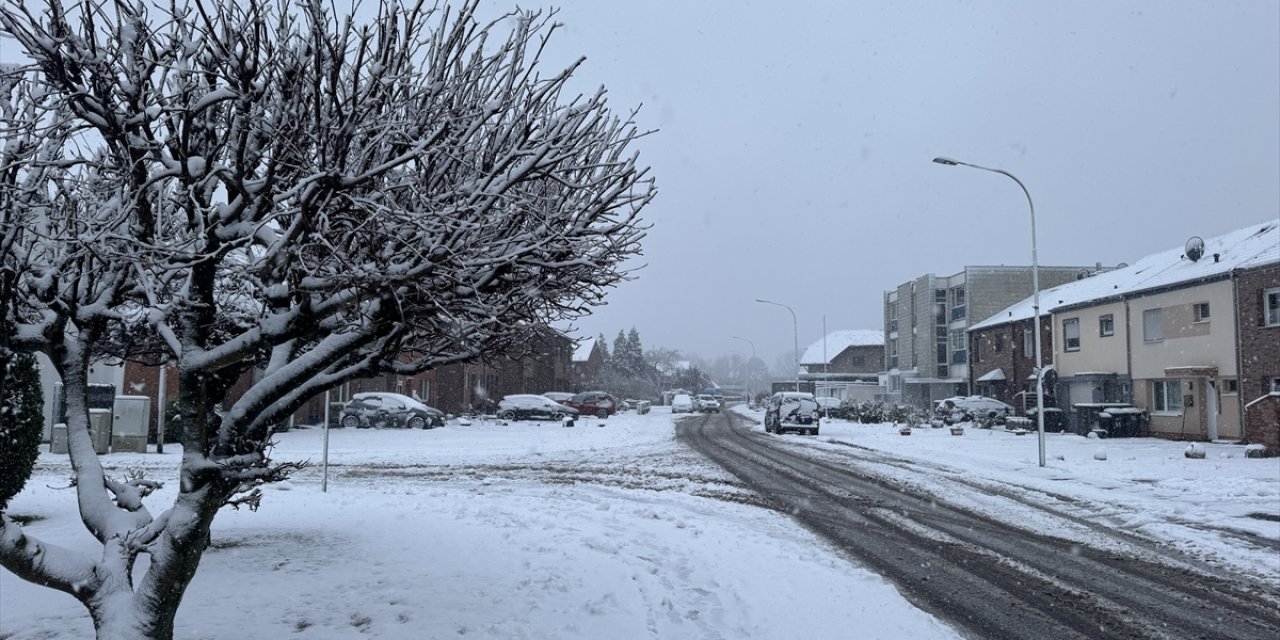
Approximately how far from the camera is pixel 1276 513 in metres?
11.5

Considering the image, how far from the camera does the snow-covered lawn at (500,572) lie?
5.34 metres

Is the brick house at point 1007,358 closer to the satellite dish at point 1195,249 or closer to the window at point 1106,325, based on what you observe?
the window at point 1106,325

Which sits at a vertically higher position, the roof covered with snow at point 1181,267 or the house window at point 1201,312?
the roof covered with snow at point 1181,267

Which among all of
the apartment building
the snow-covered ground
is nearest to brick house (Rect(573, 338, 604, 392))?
the apartment building

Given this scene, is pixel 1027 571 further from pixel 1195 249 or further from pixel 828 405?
pixel 828 405

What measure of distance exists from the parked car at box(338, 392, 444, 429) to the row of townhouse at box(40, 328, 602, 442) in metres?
1.69

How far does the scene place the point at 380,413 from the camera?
31.1 meters

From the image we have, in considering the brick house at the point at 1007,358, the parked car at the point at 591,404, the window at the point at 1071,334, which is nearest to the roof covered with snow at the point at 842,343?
the brick house at the point at 1007,358

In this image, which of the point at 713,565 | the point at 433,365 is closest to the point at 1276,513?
the point at 713,565

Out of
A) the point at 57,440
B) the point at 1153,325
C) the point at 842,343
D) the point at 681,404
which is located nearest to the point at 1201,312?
the point at 1153,325

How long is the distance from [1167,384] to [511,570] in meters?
29.9

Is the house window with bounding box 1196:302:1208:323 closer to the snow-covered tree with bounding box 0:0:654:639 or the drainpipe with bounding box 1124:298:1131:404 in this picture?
the drainpipe with bounding box 1124:298:1131:404

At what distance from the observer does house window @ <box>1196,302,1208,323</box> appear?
26375 mm

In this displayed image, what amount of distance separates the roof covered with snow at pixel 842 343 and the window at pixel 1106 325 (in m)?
52.1
